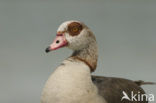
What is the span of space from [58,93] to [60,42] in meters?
0.18

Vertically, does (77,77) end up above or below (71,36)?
below

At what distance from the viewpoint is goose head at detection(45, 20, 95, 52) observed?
1186 mm

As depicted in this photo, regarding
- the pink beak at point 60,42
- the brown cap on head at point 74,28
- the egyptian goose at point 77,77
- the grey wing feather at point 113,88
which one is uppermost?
the brown cap on head at point 74,28

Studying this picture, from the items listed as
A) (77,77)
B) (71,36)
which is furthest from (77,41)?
(77,77)

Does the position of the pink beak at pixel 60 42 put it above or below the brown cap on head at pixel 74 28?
below

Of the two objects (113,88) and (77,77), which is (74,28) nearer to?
(77,77)

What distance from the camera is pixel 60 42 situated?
3.89 feet

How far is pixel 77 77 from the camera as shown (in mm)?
1159

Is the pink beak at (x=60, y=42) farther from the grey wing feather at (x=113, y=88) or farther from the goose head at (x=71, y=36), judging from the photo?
the grey wing feather at (x=113, y=88)

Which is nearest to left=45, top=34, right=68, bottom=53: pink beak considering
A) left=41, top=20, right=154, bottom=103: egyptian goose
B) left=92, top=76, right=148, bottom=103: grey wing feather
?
left=41, top=20, right=154, bottom=103: egyptian goose

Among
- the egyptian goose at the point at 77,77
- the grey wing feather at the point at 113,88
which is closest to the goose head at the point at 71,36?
the egyptian goose at the point at 77,77

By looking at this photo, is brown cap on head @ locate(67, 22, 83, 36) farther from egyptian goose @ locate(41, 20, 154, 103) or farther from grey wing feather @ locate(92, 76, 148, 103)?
grey wing feather @ locate(92, 76, 148, 103)

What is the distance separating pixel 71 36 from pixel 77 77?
147mm

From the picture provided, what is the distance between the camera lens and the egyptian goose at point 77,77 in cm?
114
